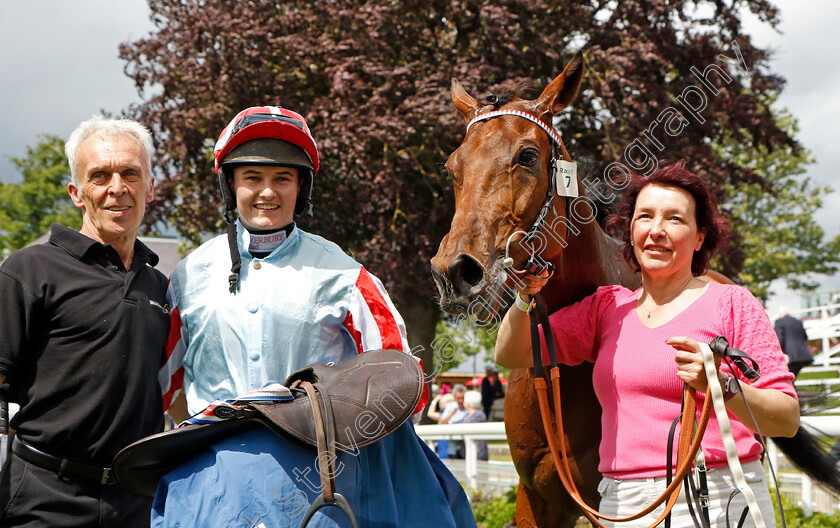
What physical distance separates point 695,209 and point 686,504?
0.95 metres

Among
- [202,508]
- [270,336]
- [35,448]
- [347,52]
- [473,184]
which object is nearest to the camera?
[202,508]

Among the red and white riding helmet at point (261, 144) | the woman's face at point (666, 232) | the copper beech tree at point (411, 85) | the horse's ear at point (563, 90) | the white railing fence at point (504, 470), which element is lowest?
the white railing fence at point (504, 470)

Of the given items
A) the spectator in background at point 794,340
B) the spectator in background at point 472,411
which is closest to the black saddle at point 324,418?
the spectator in background at point 472,411

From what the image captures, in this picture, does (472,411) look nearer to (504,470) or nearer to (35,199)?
(504,470)

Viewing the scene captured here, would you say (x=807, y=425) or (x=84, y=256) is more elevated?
(x=84, y=256)

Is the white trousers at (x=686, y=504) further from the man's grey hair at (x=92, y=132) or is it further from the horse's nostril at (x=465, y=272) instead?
the man's grey hair at (x=92, y=132)

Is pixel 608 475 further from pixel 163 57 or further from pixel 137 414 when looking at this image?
pixel 163 57

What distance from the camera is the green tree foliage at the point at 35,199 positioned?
110 ft

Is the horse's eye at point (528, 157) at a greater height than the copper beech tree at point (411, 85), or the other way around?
the copper beech tree at point (411, 85)

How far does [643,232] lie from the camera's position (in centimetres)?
252

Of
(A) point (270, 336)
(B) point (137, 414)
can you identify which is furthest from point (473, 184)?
(B) point (137, 414)

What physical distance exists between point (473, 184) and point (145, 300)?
1186 mm

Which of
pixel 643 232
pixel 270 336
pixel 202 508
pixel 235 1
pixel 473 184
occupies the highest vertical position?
pixel 235 1

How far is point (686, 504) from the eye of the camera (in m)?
2.35
